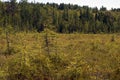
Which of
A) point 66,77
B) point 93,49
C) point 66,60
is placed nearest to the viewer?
point 66,77

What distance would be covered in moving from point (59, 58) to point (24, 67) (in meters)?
1.92

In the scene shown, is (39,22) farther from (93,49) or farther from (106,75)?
(106,75)

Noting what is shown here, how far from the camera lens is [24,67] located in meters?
12.5

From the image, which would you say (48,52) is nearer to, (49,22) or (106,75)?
(49,22)

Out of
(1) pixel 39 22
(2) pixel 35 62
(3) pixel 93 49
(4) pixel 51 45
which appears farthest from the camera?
(1) pixel 39 22

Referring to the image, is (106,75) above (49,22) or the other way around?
the other way around

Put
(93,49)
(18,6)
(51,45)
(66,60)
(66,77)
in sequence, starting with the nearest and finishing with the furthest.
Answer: (66,77) → (66,60) → (51,45) → (93,49) → (18,6)

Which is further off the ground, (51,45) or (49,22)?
(49,22)

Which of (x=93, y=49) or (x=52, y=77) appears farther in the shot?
(x=93, y=49)

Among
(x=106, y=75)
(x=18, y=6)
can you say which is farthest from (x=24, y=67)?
(x=18, y=6)

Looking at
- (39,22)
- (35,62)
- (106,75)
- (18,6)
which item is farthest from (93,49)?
(18,6)

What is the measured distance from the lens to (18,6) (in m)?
86.7

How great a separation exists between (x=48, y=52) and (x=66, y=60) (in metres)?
0.98

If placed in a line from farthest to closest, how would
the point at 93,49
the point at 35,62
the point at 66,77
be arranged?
1. the point at 93,49
2. the point at 35,62
3. the point at 66,77
